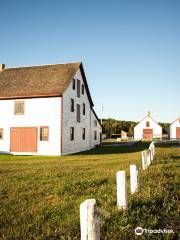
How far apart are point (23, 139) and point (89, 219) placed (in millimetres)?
24854

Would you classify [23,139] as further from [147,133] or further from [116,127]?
[116,127]

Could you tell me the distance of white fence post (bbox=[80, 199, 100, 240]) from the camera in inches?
152

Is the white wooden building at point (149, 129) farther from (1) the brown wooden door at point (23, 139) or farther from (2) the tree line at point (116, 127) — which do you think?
(1) the brown wooden door at point (23, 139)

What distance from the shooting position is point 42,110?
27203mm

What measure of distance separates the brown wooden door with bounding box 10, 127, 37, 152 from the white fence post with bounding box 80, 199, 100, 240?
79.0ft

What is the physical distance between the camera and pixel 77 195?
8406 millimetres

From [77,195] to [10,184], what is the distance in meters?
3.22

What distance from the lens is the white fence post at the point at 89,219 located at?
387 centimetres

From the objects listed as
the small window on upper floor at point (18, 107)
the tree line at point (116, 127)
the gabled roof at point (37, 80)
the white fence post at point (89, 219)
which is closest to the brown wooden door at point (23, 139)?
the small window on upper floor at point (18, 107)

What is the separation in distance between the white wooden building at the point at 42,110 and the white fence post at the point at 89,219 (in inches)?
892

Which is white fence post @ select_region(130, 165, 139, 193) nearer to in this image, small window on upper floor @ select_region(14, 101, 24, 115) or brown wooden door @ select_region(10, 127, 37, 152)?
brown wooden door @ select_region(10, 127, 37, 152)

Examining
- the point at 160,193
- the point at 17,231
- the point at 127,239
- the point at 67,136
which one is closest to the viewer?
the point at 127,239

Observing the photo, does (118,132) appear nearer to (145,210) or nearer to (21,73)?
(21,73)

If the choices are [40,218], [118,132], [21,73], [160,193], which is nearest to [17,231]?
[40,218]
